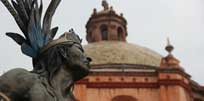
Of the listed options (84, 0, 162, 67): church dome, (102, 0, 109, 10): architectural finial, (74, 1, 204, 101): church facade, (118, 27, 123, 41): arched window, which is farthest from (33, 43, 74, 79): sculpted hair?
(102, 0, 109, 10): architectural finial

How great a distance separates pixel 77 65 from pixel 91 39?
28.2 metres

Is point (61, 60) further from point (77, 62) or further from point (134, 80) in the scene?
point (134, 80)

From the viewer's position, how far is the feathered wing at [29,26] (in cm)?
302

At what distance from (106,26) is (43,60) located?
94.7 ft

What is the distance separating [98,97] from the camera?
2295 centimetres

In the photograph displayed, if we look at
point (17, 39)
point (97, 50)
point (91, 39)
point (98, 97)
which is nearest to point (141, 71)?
point (98, 97)

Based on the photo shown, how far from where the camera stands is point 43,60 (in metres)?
2.98

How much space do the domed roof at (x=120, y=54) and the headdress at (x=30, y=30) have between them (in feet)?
71.4

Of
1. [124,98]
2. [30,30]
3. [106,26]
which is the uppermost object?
[106,26]

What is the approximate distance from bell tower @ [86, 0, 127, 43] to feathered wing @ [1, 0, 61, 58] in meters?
27.6

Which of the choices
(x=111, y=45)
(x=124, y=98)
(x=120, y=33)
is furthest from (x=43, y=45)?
(x=120, y=33)

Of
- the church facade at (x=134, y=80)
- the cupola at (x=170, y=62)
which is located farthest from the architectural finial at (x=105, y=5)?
the cupola at (x=170, y=62)

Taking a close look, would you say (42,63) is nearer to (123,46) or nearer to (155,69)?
(155,69)

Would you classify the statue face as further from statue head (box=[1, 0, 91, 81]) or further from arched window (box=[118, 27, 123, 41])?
arched window (box=[118, 27, 123, 41])
